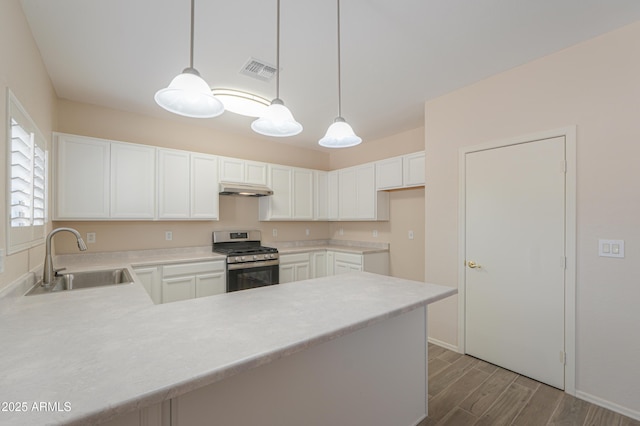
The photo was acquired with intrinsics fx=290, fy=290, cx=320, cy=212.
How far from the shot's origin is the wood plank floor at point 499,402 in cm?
195

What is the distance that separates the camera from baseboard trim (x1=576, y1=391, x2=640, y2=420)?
6.44 feet

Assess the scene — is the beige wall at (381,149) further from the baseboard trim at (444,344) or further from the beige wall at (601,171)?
the baseboard trim at (444,344)

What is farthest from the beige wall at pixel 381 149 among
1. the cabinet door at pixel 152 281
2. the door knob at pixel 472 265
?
the cabinet door at pixel 152 281

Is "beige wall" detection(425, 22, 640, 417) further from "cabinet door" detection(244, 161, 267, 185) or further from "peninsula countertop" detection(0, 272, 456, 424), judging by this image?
"cabinet door" detection(244, 161, 267, 185)

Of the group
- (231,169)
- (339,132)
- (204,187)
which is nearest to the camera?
(339,132)

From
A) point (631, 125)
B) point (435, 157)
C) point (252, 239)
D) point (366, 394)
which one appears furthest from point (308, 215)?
point (631, 125)

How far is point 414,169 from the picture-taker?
367 cm

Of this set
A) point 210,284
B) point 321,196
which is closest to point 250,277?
point 210,284

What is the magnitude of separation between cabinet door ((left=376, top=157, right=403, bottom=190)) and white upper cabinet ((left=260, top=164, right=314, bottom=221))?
1.18 metres

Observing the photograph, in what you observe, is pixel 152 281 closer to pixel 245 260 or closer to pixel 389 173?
pixel 245 260

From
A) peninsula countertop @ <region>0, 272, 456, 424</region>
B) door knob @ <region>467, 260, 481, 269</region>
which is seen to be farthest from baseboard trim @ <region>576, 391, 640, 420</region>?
peninsula countertop @ <region>0, 272, 456, 424</region>

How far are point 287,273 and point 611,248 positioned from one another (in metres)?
3.35

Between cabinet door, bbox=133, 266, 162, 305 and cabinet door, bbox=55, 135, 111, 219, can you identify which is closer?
cabinet door, bbox=55, 135, 111, 219

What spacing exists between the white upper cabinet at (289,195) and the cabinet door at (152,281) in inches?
66.2
